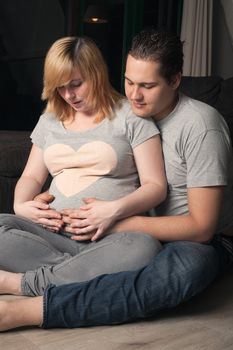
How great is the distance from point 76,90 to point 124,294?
0.63m

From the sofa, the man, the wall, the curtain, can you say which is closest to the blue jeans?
the man

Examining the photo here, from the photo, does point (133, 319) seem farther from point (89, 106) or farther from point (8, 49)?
point (8, 49)

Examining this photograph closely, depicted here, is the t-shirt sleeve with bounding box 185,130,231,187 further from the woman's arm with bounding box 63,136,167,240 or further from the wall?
the wall

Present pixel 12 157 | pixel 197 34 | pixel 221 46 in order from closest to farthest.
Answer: pixel 12 157
pixel 197 34
pixel 221 46

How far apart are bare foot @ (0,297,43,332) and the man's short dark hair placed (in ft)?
2.28

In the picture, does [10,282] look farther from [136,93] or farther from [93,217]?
[136,93]

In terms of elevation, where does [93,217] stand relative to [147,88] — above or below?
below

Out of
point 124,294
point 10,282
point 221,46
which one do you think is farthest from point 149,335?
point 221,46

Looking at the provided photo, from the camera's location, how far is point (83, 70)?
1.45 metres

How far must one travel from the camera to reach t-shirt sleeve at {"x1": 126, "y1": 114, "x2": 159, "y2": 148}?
55.1 inches

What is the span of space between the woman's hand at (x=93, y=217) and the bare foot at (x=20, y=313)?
0.24 m

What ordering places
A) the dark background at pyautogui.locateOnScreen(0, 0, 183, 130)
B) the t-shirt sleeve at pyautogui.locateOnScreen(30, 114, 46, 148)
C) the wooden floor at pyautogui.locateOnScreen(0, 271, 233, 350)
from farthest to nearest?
1. the dark background at pyautogui.locateOnScreen(0, 0, 183, 130)
2. the t-shirt sleeve at pyautogui.locateOnScreen(30, 114, 46, 148)
3. the wooden floor at pyautogui.locateOnScreen(0, 271, 233, 350)

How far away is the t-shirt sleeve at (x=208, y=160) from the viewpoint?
1.28 m

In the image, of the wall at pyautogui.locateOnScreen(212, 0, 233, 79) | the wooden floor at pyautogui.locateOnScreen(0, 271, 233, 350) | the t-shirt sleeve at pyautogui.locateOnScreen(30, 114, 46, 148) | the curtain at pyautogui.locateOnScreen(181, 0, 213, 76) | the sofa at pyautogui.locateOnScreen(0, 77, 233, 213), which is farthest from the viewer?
the wall at pyautogui.locateOnScreen(212, 0, 233, 79)
